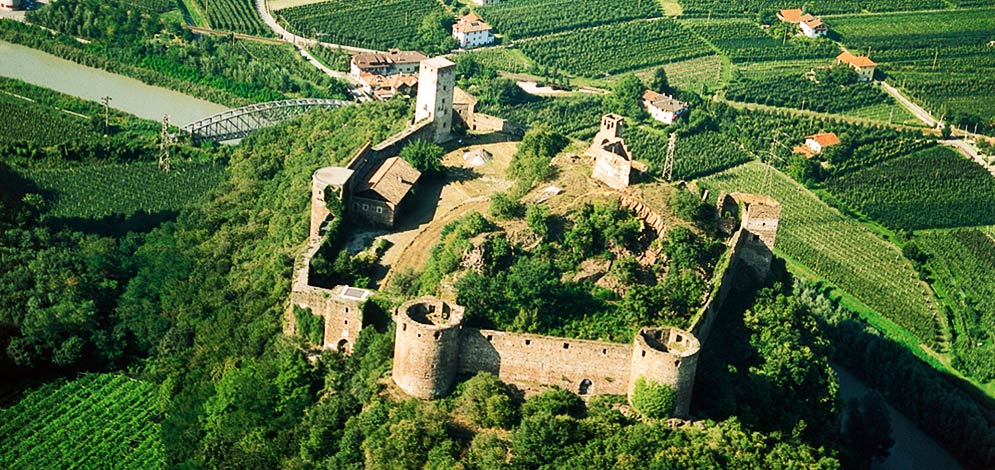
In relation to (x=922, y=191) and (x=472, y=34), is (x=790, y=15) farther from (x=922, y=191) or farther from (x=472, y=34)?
(x=922, y=191)

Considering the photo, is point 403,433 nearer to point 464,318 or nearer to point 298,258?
point 464,318

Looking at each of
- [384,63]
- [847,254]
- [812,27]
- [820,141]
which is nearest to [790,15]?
[812,27]

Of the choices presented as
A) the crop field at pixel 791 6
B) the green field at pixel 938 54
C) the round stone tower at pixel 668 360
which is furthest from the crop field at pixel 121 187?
the green field at pixel 938 54

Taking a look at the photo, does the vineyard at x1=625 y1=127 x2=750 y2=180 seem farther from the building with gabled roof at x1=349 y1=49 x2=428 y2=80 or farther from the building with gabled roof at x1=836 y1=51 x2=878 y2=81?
the building with gabled roof at x1=836 y1=51 x2=878 y2=81

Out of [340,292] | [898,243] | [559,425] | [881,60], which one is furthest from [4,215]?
[881,60]

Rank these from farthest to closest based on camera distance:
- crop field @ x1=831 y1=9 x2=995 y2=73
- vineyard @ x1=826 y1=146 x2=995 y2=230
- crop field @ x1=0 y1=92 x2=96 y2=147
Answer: crop field @ x1=831 y1=9 x2=995 y2=73 → vineyard @ x1=826 y1=146 x2=995 y2=230 → crop field @ x1=0 y1=92 x2=96 y2=147

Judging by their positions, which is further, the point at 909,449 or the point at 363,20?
the point at 363,20

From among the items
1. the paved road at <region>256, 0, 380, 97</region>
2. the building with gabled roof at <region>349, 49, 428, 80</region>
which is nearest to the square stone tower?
the paved road at <region>256, 0, 380, 97</region>

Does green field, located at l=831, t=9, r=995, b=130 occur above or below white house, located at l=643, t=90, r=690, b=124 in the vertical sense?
above
